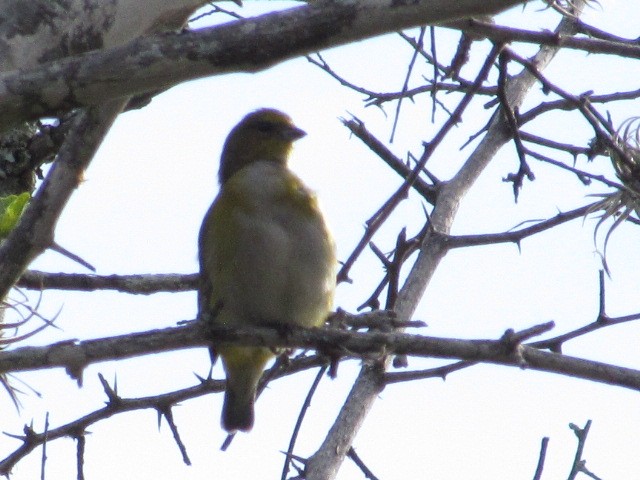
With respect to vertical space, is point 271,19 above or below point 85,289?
below

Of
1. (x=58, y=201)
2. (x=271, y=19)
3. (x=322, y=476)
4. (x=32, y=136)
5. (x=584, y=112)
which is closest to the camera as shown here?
(x=271, y=19)

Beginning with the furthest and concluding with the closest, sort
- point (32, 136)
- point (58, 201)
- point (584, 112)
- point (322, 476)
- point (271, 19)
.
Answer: point (32, 136) < point (584, 112) < point (322, 476) < point (58, 201) < point (271, 19)

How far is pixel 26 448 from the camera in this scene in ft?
12.9

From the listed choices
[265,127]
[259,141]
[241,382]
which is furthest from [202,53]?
[265,127]

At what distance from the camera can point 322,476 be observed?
389cm

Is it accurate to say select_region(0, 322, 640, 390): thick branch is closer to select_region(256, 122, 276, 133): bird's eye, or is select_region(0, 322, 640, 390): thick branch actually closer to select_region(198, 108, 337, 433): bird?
select_region(198, 108, 337, 433): bird

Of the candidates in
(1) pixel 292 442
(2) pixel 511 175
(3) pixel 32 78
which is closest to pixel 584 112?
(2) pixel 511 175

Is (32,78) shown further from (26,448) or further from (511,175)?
(511,175)

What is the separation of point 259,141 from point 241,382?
4.81 ft

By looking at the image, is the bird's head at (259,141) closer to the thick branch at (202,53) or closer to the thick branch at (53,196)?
the thick branch at (53,196)

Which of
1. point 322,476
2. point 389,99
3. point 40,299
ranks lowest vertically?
point 322,476

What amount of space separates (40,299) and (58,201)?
117 cm

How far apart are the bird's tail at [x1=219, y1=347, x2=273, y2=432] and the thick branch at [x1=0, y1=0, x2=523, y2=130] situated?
2.87 m

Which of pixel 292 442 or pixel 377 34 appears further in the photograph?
pixel 292 442
